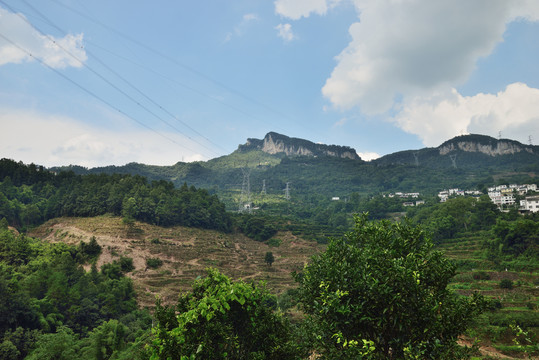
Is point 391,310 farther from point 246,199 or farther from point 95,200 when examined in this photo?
point 246,199

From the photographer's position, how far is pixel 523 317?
24.5m

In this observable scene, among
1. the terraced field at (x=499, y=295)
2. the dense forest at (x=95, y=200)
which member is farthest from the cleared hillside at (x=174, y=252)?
the terraced field at (x=499, y=295)

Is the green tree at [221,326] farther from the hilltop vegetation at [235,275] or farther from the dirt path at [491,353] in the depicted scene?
the dirt path at [491,353]

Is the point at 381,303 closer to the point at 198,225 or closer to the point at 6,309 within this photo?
the point at 6,309

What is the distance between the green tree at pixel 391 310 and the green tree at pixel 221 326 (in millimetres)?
1262

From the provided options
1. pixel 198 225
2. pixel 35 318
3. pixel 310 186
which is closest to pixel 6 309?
pixel 35 318

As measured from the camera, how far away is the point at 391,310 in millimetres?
6340

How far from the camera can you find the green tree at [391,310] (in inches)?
242

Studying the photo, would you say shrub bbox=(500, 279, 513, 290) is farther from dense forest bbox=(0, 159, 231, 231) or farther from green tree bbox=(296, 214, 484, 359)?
dense forest bbox=(0, 159, 231, 231)

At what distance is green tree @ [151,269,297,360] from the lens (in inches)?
226

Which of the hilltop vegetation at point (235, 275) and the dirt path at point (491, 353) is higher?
the hilltop vegetation at point (235, 275)

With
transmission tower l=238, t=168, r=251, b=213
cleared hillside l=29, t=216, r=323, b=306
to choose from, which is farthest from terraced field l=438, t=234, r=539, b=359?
transmission tower l=238, t=168, r=251, b=213

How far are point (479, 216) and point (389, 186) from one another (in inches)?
4300

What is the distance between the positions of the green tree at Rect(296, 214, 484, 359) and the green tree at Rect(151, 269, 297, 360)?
1.26 meters
